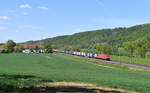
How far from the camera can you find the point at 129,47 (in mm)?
134875

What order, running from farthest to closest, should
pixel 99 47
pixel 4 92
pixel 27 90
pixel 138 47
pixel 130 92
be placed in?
pixel 99 47 < pixel 138 47 < pixel 130 92 < pixel 27 90 < pixel 4 92

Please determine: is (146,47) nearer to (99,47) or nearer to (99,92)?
(99,47)

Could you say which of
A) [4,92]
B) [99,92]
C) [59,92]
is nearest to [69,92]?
[59,92]

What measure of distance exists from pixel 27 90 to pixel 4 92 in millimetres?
1180

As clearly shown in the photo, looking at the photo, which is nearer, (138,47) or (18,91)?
(18,91)

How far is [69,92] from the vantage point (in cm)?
1407

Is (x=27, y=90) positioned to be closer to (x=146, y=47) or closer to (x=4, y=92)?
(x=4, y=92)

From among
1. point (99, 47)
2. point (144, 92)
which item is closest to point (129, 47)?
point (99, 47)

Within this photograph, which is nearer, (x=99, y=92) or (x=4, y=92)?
(x=4, y=92)

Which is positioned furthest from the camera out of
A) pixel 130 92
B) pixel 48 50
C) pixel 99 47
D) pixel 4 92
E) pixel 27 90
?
pixel 48 50

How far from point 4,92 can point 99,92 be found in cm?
457

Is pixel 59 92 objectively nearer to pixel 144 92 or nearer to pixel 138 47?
pixel 144 92

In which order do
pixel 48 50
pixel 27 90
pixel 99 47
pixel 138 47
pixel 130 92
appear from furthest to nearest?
1. pixel 48 50
2. pixel 99 47
3. pixel 138 47
4. pixel 130 92
5. pixel 27 90

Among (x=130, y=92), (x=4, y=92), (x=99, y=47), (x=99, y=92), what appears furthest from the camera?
(x=99, y=47)
